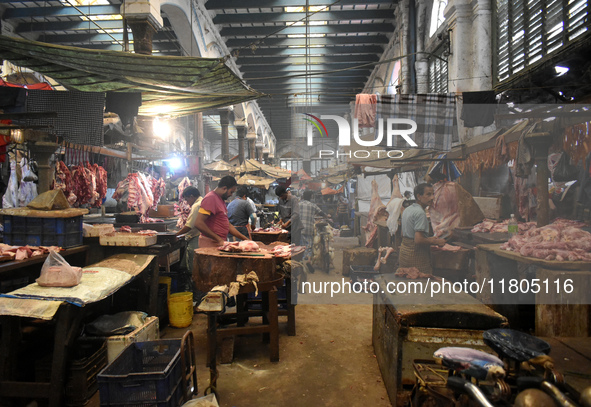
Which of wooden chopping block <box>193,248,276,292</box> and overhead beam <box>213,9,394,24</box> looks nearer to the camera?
wooden chopping block <box>193,248,276,292</box>

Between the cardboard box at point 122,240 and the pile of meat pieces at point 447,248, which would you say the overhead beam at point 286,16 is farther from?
the cardboard box at point 122,240

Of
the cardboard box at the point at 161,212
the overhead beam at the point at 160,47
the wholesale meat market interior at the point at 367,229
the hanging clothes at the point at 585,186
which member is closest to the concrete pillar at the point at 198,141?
the cardboard box at the point at 161,212

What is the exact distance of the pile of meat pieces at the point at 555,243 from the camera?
405 centimetres

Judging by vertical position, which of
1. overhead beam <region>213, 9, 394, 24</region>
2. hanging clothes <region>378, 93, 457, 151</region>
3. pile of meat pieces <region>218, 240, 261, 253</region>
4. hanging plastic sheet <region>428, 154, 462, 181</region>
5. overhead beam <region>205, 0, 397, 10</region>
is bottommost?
pile of meat pieces <region>218, 240, 261, 253</region>

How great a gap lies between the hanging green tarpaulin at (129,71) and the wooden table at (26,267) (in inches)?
89.1

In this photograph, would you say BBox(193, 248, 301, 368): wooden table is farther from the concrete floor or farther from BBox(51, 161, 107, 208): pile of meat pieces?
BBox(51, 161, 107, 208): pile of meat pieces

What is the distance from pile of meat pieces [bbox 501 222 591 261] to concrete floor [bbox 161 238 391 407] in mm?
2373

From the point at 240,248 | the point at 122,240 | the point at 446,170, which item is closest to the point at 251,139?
the point at 446,170

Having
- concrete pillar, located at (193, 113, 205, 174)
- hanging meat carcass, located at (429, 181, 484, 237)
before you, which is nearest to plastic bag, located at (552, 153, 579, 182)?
hanging meat carcass, located at (429, 181, 484, 237)

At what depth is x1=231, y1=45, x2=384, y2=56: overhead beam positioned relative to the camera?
12.1 meters

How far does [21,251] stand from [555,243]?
6.34 metres

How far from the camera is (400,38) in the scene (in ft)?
31.5

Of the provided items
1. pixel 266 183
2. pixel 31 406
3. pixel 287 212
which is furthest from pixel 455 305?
pixel 266 183

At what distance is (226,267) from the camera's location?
374 centimetres
